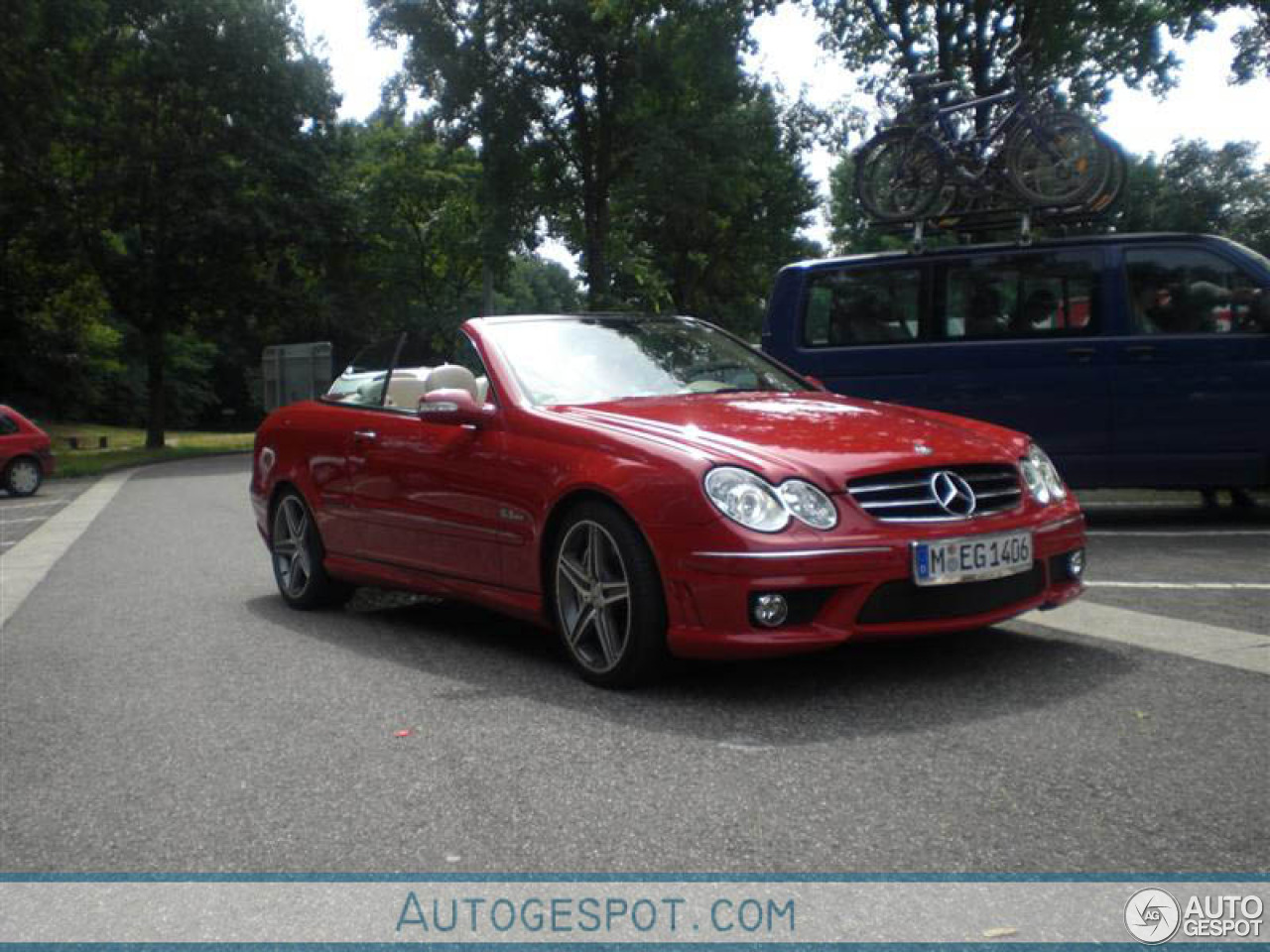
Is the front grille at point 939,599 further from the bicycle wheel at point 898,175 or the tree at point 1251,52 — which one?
the tree at point 1251,52

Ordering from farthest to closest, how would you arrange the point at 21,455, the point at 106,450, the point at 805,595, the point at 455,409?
1. the point at 106,450
2. the point at 21,455
3. the point at 455,409
4. the point at 805,595

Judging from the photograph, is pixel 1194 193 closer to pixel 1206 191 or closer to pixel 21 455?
pixel 1206 191

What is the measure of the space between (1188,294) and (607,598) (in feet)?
20.2

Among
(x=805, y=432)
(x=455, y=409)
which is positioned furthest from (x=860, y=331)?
(x=805, y=432)

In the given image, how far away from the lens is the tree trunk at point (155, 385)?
38.3 meters

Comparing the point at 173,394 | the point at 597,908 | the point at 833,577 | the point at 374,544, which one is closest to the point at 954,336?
the point at 374,544

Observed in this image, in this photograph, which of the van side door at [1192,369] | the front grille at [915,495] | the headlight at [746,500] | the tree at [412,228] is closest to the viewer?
the headlight at [746,500]

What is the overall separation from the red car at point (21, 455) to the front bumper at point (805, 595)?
1836 cm

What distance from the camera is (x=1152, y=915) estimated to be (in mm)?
2955

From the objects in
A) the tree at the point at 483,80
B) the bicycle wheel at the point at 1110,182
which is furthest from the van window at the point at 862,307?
the tree at the point at 483,80

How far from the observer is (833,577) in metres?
4.80

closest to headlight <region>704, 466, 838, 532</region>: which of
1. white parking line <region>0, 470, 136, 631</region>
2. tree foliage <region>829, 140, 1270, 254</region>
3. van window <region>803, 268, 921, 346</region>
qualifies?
white parking line <region>0, 470, 136, 631</region>

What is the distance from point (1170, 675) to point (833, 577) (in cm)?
138

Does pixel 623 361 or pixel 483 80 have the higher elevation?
pixel 483 80
